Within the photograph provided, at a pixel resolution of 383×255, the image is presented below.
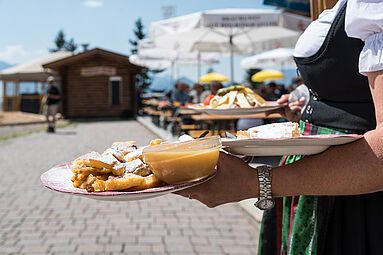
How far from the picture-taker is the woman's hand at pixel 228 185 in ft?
3.38

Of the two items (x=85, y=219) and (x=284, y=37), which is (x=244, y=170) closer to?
(x=85, y=219)

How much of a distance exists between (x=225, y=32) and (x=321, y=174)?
9.23 m

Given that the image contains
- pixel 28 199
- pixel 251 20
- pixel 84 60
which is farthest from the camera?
pixel 84 60

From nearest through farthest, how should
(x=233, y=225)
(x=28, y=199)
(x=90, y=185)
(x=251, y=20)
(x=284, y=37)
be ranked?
1. (x=90, y=185)
2. (x=233, y=225)
3. (x=28, y=199)
4. (x=251, y=20)
5. (x=284, y=37)

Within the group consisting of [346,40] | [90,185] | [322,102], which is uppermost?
[346,40]

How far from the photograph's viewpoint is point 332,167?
101 cm

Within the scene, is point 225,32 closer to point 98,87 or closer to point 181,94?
point 181,94

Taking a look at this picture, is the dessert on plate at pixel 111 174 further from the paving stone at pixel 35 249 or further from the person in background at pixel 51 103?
the person in background at pixel 51 103

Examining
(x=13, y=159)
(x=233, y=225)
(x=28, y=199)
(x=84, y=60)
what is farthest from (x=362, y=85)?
(x=84, y=60)

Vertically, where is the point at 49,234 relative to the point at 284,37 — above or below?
below

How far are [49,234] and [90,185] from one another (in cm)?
333

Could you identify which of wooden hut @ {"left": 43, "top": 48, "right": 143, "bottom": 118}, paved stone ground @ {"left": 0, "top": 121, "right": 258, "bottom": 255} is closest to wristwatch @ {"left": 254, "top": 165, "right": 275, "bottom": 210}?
paved stone ground @ {"left": 0, "top": 121, "right": 258, "bottom": 255}

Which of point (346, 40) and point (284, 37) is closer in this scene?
point (346, 40)

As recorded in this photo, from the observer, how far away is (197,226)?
4.11 metres
